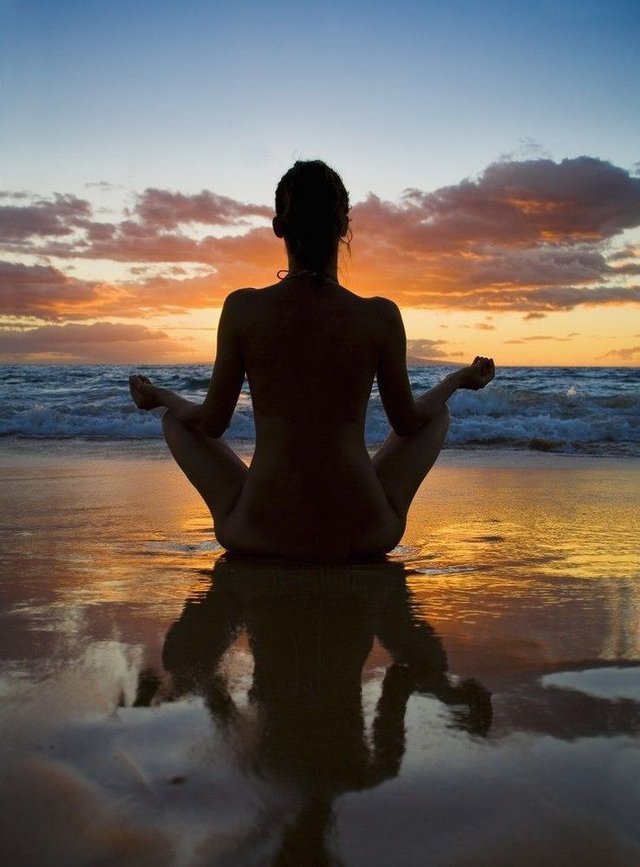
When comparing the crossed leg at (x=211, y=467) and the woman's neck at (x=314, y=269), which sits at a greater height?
the woman's neck at (x=314, y=269)

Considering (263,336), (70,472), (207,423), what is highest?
(263,336)

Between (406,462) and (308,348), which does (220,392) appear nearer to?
(308,348)

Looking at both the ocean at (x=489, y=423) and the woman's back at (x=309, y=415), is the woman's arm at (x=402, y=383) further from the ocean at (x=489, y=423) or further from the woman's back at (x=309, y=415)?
the ocean at (x=489, y=423)

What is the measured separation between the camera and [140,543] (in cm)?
372

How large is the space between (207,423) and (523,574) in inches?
52.7

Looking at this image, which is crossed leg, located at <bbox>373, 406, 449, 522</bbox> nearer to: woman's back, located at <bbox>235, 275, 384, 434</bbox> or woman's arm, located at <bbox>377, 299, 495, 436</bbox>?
woman's arm, located at <bbox>377, 299, 495, 436</bbox>

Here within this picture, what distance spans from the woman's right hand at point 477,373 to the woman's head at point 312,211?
874 millimetres

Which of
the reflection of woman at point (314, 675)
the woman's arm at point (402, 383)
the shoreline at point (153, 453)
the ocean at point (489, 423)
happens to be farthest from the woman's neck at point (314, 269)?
the ocean at point (489, 423)

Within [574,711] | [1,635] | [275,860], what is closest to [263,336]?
[1,635]

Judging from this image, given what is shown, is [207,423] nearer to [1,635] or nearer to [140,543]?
[140,543]

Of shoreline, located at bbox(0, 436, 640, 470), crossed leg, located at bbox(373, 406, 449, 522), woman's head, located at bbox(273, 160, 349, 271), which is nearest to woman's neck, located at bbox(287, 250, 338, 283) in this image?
woman's head, located at bbox(273, 160, 349, 271)

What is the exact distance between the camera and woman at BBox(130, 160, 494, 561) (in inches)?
113

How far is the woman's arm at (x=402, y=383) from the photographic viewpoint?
2941mm

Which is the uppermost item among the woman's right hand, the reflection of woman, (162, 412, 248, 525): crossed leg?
the woman's right hand
